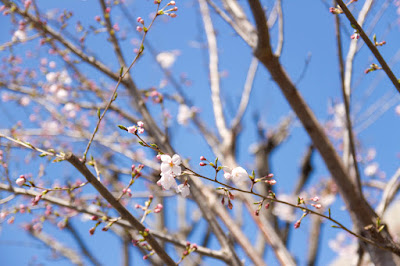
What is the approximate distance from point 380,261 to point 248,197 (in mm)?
1444

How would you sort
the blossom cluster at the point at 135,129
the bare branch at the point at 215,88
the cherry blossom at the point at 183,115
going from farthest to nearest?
the cherry blossom at the point at 183,115, the bare branch at the point at 215,88, the blossom cluster at the point at 135,129

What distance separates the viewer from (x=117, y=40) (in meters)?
2.86

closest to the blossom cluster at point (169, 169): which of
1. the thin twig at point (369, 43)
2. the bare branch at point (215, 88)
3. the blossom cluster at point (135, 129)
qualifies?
the blossom cluster at point (135, 129)

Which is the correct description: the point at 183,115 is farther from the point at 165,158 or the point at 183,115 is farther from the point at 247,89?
the point at 165,158

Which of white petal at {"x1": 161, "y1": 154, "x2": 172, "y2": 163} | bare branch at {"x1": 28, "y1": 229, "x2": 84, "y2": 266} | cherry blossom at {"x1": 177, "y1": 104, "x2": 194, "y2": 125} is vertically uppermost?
cherry blossom at {"x1": 177, "y1": 104, "x2": 194, "y2": 125}

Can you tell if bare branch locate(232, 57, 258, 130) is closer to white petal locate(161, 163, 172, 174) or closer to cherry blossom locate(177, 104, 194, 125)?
cherry blossom locate(177, 104, 194, 125)

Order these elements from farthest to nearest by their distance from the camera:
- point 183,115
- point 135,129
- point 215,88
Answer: point 183,115 → point 215,88 → point 135,129

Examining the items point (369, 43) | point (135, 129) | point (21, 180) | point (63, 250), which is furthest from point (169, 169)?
point (63, 250)

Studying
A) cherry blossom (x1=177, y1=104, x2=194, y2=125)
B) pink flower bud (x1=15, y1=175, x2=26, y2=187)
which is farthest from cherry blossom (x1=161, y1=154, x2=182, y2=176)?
cherry blossom (x1=177, y1=104, x2=194, y2=125)

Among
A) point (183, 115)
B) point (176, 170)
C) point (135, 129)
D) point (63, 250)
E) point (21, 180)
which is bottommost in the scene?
point (176, 170)

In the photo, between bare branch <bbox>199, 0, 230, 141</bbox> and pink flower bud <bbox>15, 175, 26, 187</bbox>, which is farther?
bare branch <bbox>199, 0, 230, 141</bbox>

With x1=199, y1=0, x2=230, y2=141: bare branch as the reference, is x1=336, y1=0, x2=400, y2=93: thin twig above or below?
below

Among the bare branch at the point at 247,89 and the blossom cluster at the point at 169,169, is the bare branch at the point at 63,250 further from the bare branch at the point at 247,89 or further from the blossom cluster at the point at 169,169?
the blossom cluster at the point at 169,169

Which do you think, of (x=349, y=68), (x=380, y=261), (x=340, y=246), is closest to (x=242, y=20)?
(x=349, y=68)
